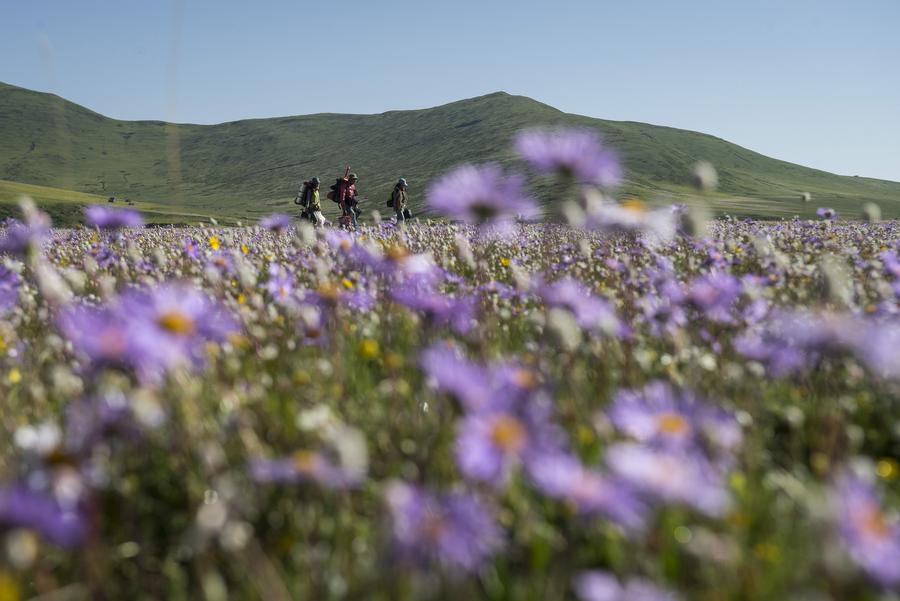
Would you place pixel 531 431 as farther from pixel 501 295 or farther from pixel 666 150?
pixel 666 150

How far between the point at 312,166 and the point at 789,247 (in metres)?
194

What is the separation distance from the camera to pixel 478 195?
276 centimetres

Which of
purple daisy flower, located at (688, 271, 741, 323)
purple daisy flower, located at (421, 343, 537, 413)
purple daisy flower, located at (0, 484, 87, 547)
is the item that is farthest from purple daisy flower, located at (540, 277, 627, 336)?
purple daisy flower, located at (0, 484, 87, 547)

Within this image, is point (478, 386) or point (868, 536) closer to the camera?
point (868, 536)

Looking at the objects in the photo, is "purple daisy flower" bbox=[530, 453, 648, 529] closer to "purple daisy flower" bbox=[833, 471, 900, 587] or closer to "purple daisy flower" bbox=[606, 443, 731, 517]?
"purple daisy flower" bbox=[606, 443, 731, 517]

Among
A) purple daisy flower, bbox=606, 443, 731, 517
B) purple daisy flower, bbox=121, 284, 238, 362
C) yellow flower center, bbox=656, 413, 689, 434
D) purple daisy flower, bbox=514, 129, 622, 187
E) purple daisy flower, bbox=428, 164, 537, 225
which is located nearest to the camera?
purple daisy flower, bbox=606, 443, 731, 517

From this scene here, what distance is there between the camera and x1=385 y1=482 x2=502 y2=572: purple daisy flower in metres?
1.38

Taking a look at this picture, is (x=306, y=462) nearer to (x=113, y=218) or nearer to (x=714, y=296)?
(x=714, y=296)

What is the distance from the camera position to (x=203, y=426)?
2248mm

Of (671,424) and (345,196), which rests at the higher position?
(345,196)

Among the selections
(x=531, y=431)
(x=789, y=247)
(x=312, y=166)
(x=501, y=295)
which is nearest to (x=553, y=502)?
(x=531, y=431)

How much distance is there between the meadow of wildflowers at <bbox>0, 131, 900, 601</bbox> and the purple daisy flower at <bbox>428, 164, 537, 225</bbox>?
10 mm

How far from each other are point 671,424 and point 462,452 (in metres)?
0.63

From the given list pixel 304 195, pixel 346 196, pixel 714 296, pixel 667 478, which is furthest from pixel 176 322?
pixel 346 196
